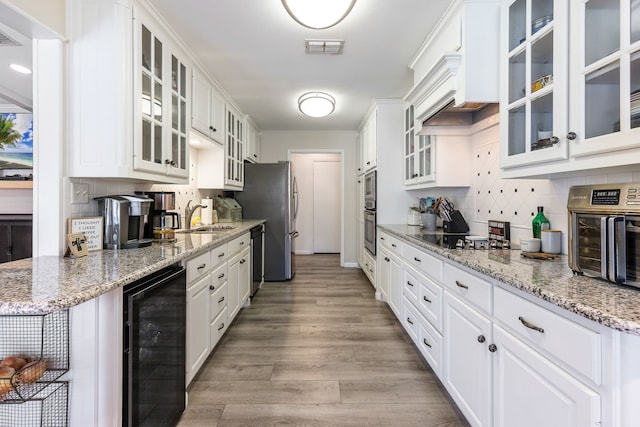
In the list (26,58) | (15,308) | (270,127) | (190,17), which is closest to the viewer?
(15,308)

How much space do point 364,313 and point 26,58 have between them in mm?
3685

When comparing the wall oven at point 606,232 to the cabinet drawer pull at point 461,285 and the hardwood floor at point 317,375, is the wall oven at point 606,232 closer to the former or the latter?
the cabinet drawer pull at point 461,285

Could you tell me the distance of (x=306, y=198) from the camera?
7402 millimetres

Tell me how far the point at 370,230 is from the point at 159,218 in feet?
8.58

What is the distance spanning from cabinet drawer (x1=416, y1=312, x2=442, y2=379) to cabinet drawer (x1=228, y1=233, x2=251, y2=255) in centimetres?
167

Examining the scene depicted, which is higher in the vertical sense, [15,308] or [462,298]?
[15,308]

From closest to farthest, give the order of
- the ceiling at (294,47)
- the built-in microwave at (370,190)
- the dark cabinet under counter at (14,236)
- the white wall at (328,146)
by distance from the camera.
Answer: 1. the ceiling at (294,47)
2. the dark cabinet under counter at (14,236)
3. the built-in microwave at (370,190)
4. the white wall at (328,146)

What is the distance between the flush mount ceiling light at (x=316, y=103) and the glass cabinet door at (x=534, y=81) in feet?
6.75

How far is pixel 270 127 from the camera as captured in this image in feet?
18.3

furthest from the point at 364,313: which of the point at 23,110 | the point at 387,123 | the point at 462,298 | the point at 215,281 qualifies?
the point at 23,110

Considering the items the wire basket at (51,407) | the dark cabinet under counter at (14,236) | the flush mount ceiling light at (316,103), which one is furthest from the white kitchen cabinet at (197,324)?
the flush mount ceiling light at (316,103)

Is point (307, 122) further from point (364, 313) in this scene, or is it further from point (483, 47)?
point (483, 47)

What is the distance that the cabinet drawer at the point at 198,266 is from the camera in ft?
6.30

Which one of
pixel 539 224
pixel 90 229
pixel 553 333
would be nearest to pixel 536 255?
pixel 539 224
